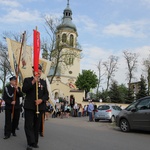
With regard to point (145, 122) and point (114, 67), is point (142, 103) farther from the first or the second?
point (114, 67)

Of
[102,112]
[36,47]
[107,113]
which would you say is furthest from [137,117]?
[102,112]

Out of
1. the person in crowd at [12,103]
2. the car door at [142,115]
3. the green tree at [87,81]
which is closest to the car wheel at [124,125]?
the car door at [142,115]

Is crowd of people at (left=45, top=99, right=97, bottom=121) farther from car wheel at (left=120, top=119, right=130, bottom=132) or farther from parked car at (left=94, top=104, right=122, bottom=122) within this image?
car wheel at (left=120, top=119, right=130, bottom=132)

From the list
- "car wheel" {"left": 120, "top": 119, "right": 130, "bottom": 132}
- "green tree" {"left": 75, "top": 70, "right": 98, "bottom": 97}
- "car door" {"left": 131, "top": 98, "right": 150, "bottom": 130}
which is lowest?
"car wheel" {"left": 120, "top": 119, "right": 130, "bottom": 132}

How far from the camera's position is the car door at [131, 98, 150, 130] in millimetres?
11601

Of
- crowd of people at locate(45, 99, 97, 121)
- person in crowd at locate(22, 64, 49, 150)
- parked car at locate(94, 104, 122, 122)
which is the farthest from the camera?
crowd of people at locate(45, 99, 97, 121)

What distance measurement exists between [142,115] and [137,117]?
311 mm

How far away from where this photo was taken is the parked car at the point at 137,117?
11680 millimetres

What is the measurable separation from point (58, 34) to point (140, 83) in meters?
17.8

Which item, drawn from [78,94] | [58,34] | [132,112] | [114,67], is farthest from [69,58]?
[132,112]

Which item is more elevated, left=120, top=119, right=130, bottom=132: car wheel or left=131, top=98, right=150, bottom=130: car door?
left=131, top=98, right=150, bottom=130: car door

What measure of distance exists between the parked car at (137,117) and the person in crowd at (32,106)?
6.17 metres

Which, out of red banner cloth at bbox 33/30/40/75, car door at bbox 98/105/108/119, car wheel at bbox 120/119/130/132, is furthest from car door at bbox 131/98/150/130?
car door at bbox 98/105/108/119

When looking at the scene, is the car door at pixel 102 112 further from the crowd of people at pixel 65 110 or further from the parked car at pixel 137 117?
the parked car at pixel 137 117
